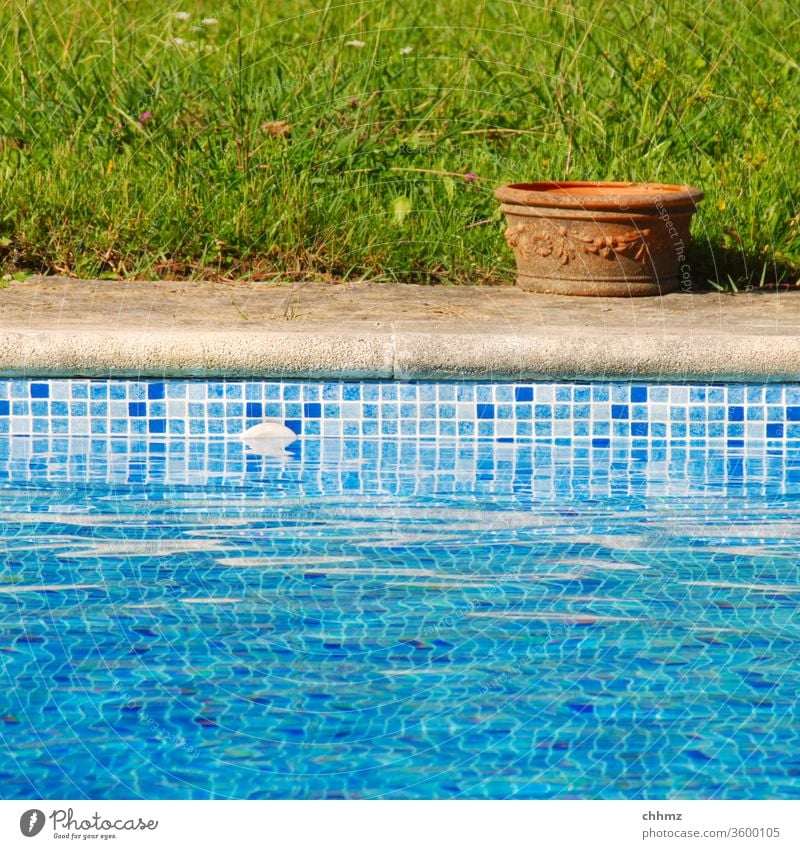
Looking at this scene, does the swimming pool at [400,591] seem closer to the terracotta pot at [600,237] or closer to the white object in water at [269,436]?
the white object in water at [269,436]

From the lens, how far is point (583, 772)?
234 cm

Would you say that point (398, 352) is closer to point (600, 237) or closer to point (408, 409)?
point (408, 409)

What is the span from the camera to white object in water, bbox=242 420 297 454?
14.6 feet

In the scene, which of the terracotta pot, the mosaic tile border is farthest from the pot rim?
the mosaic tile border

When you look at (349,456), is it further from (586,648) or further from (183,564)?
(586,648)

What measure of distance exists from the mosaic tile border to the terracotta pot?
1.09 m

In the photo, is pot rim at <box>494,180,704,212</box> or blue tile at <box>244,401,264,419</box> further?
pot rim at <box>494,180,704,212</box>

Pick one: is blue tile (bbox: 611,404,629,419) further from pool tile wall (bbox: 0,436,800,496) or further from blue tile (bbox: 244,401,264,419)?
blue tile (bbox: 244,401,264,419)

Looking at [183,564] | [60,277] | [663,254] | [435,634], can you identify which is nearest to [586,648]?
[435,634]

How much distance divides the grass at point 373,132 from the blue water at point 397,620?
Result: 1549 mm

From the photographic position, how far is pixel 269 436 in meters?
4.46

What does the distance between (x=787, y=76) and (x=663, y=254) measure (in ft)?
6.73

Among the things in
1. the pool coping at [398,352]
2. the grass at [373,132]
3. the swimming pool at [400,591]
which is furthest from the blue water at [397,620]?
the grass at [373,132]

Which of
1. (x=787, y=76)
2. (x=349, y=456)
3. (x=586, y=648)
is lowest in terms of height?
(x=349, y=456)
